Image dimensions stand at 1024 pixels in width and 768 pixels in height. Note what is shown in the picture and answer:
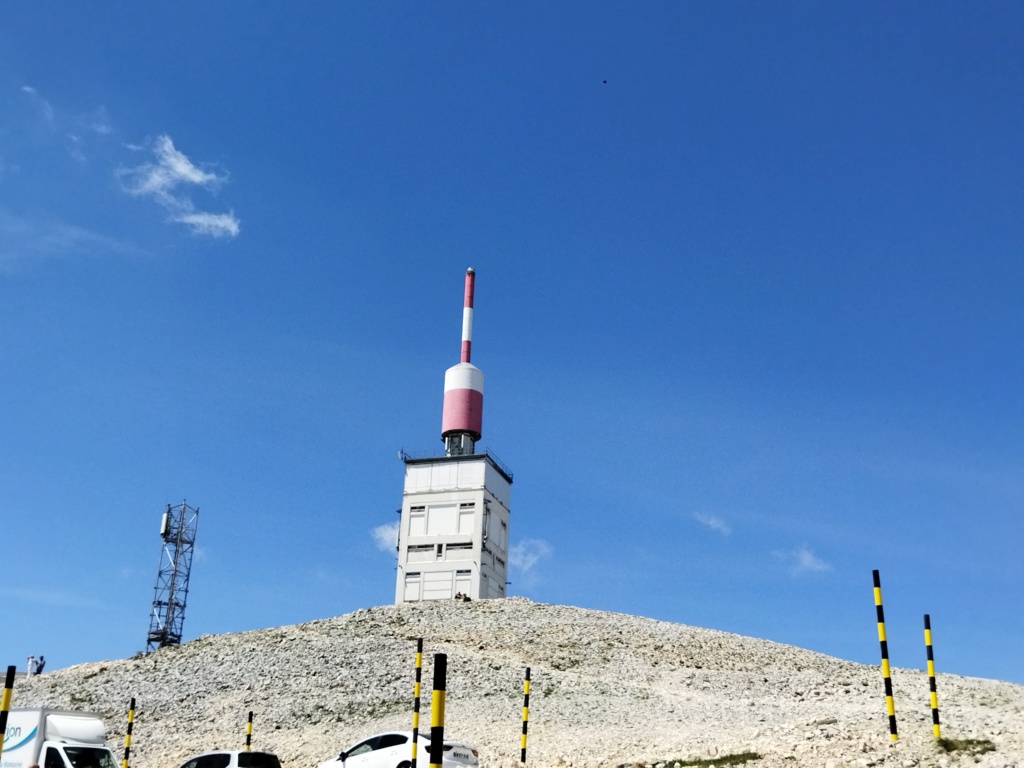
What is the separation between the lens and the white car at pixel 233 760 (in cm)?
2614

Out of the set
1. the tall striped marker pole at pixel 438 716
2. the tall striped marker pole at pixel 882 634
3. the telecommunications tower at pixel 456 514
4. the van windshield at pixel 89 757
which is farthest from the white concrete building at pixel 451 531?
the tall striped marker pole at pixel 438 716

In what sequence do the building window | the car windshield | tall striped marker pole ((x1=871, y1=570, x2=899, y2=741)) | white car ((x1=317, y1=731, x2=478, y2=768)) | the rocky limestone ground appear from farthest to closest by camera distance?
the building window → the car windshield → white car ((x1=317, y1=731, x2=478, y2=768)) → the rocky limestone ground → tall striped marker pole ((x1=871, y1=570, x2=899, y2=741))

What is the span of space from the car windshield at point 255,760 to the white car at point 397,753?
1.58 metres

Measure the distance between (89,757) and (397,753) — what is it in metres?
7.51

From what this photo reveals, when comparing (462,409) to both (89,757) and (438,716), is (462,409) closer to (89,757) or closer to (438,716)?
(89,757)

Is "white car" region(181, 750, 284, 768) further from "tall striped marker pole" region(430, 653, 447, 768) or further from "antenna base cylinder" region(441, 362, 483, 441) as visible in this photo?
"antenna base cylinder" region(441, 362, 483, 441)

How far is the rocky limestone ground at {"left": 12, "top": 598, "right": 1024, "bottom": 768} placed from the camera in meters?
23.8

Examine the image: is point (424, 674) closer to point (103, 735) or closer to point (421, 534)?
point (103, 735)

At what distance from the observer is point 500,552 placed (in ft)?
289

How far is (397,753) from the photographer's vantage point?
24.8 metres

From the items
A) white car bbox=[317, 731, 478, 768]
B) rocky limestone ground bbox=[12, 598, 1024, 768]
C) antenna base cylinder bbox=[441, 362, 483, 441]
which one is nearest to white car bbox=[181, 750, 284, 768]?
white car bbox=[317, 731, 478, 768]

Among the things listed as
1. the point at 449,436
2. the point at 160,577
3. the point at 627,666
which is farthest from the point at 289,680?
the point at 160,577

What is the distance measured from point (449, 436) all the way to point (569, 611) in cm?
2684

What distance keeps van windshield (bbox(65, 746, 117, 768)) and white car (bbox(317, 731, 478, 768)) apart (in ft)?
18.1
